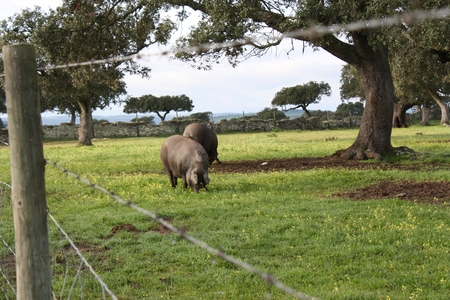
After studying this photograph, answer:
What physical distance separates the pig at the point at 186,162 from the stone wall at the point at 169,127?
34.5 metres

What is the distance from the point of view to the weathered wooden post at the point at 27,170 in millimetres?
3209

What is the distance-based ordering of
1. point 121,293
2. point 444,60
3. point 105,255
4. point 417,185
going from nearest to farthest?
point 121,293
point 105,255
point 417,185
point 444,60

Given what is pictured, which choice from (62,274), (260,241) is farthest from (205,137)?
(62,274)

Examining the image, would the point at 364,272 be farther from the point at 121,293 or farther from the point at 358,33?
the point at 358,33

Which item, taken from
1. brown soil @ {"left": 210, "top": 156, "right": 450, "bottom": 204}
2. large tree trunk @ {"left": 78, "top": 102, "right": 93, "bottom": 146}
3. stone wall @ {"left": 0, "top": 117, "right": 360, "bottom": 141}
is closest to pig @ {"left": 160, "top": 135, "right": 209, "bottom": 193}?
brown soil @ {"left": 210, "top": 156, "right": 450, "bottom": 204}

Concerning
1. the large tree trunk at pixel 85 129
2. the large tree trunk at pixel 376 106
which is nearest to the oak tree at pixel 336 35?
the large tree trunk at pixel 376 106

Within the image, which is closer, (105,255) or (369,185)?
(105,255)

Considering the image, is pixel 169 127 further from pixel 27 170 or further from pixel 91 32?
pixel 27 170

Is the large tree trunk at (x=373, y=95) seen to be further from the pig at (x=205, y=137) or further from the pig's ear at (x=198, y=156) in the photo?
the pig's ear at (x=198, y=156)

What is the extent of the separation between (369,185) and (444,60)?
337 inches

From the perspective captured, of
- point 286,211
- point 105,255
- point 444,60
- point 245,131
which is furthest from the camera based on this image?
point 245,131

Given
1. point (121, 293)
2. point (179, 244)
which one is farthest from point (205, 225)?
point (121, 293)

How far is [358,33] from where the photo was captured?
17438 mm

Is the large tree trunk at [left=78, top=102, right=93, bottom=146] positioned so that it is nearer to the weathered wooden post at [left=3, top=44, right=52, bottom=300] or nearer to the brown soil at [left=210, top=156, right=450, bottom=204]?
the brown soil at [left=210, top=156, right=450, bottom=204]
